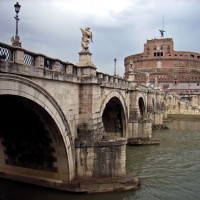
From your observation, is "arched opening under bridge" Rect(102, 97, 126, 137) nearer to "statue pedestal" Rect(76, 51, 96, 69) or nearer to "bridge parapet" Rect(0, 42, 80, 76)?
"statue pedestal" Rect(76, 51, 96, 69)

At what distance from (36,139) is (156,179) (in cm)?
743

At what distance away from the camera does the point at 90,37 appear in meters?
14.5

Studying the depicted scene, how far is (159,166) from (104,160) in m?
6.68


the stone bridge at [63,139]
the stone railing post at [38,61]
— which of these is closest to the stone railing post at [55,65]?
the stone bridge at [63,139]

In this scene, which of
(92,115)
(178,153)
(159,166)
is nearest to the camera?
(92,115)

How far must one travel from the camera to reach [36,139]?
1320 centimetres

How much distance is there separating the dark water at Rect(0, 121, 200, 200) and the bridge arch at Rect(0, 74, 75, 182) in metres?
0.86

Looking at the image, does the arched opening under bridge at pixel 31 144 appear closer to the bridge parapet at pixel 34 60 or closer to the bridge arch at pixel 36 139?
the bridge arch at pixel 36 139

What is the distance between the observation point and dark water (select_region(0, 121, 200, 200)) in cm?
1288

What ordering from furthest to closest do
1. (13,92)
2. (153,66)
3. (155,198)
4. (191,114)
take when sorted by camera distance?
Answer: (153,66) < (191,114) < (155,198) < (13,92)

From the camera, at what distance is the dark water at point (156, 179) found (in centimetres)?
1288

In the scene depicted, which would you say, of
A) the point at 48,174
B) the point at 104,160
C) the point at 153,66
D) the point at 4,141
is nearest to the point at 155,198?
the point at 104,160

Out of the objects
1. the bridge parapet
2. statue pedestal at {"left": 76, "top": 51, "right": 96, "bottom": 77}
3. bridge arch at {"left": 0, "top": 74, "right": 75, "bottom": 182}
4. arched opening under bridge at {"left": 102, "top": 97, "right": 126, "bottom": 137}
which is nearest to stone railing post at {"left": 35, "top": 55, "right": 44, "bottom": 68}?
the bridge parapet

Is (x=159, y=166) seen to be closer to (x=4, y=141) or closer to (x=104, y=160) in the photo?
(x=104, y=160)
